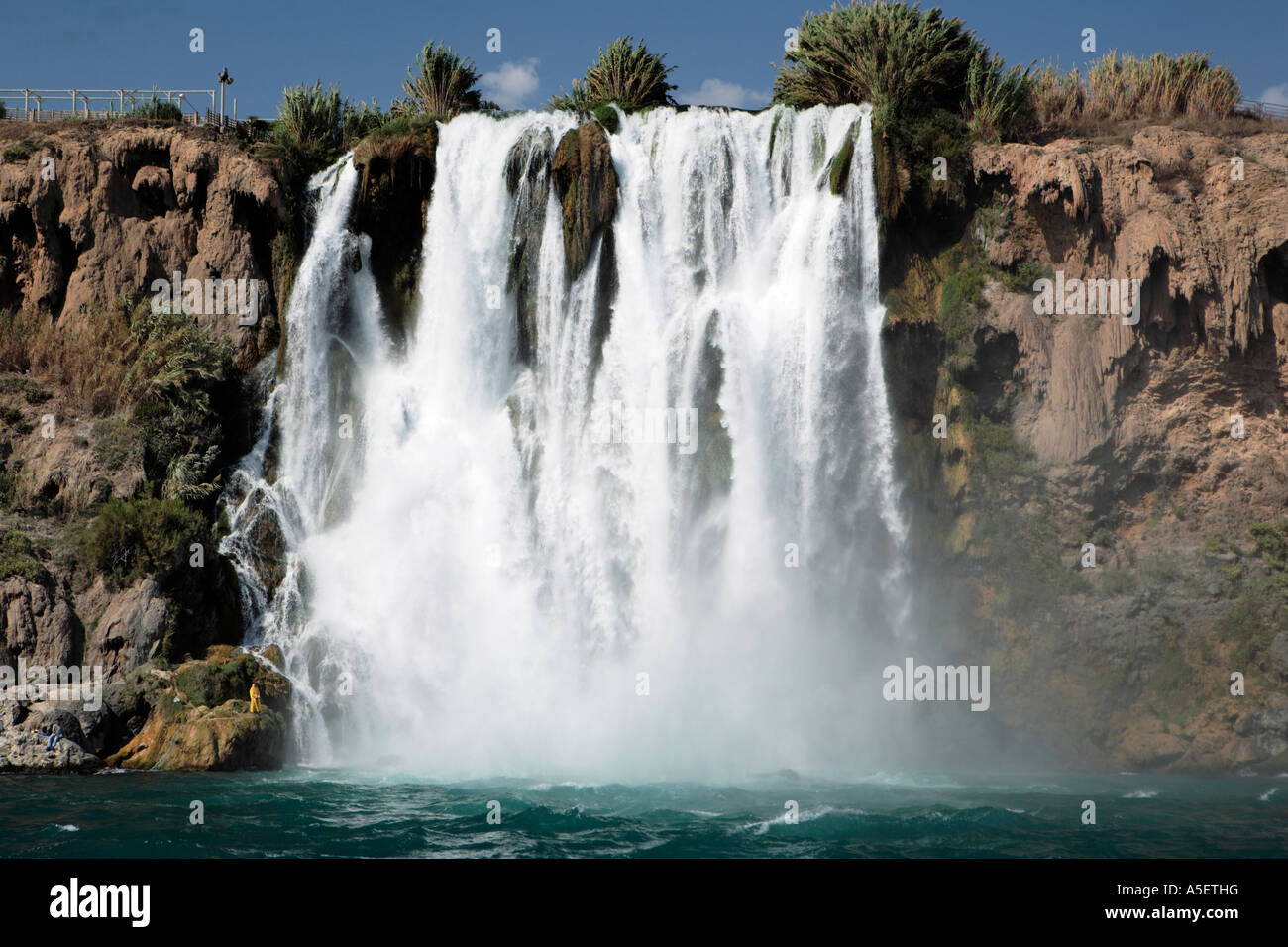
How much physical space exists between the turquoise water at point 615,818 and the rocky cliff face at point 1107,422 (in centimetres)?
478

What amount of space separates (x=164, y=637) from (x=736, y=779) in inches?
442

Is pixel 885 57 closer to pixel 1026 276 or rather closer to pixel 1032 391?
pixel 1026 276

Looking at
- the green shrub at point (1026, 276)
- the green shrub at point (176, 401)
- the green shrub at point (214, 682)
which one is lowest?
the green shrub at point (214, 682)

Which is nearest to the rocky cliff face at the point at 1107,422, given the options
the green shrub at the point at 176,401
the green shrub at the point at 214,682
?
the green shrub at the point at 214,682

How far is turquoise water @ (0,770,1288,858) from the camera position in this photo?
1403 cm

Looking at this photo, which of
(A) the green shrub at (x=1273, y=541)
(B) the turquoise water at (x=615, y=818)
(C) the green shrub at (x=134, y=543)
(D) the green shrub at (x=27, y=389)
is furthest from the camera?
(D) the green shrub at (x=27, y=389)

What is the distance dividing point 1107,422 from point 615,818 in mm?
15326

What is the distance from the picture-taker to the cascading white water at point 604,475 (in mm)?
22531

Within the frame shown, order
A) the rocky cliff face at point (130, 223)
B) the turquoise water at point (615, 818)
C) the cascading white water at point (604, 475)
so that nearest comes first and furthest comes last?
1. the turquoise water at point (615, 818)
2. the cascading white water at point (604, 475)
3. the rocky cliff face at point (130, 223)

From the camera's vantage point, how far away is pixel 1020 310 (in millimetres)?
25516

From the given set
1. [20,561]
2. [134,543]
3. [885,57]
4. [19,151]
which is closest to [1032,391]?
[885,57]

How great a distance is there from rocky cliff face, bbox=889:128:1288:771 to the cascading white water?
7.01 ft

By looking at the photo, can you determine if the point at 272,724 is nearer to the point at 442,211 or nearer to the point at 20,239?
the point at 442,211

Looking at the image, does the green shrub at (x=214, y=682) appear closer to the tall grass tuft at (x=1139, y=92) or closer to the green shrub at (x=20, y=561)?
the green shrub at (x=20, y=561)
